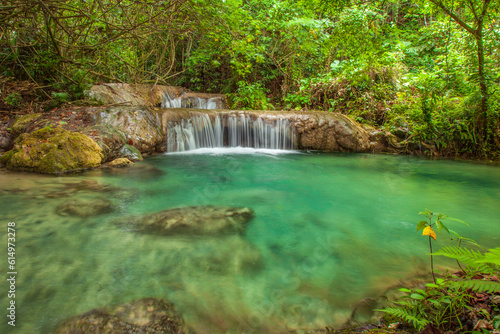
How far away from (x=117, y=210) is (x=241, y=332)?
2.59m

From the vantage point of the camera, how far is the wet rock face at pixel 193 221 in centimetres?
310

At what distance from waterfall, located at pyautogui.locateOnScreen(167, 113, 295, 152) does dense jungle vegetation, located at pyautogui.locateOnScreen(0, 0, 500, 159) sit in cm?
162

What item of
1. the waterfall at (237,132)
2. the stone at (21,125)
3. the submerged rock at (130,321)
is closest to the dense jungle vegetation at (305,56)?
the stone at (21,125)

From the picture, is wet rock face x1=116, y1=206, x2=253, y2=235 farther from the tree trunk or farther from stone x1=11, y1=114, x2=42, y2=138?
the tree trunk

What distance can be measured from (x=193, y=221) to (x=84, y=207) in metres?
1.54

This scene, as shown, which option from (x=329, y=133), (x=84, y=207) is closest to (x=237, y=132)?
(x=329, y=133)

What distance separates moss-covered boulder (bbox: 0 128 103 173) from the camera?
17.4 feet

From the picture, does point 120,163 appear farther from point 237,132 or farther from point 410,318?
point 410,318

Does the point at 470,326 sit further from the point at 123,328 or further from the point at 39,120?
the point at 39,120

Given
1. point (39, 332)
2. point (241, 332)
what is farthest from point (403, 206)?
point (39, 332)

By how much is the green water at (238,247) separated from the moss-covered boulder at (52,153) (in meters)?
0.36

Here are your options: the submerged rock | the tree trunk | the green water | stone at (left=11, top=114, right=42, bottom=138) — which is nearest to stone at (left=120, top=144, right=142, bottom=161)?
the green water

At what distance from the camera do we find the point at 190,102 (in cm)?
1141

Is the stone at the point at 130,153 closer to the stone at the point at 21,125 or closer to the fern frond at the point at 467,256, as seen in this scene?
the stone at the point at 21,125
